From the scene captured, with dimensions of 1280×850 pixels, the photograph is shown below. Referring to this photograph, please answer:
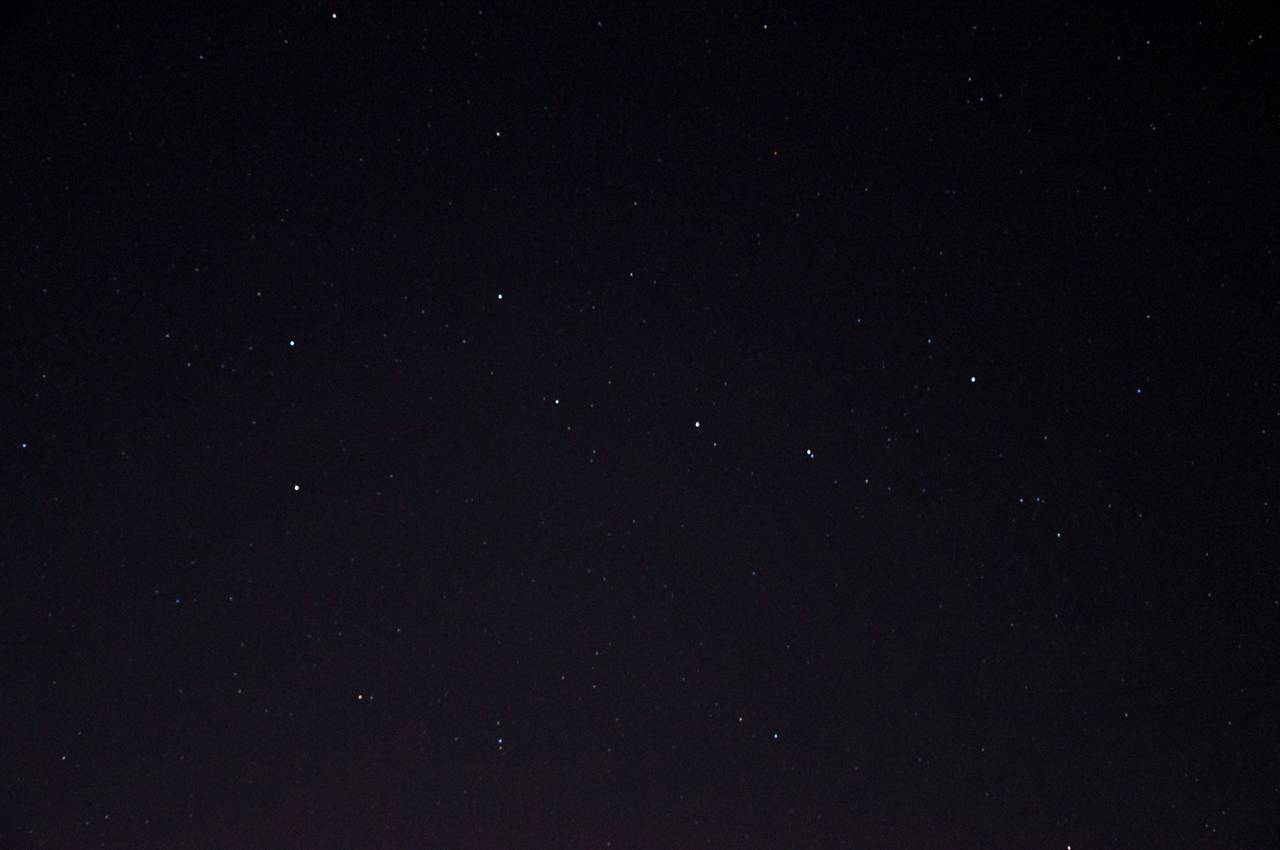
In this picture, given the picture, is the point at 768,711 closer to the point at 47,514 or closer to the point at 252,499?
the point at 252,499

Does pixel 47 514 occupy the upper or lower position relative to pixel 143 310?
lower

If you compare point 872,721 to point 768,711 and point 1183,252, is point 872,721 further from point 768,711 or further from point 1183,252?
point 1183,252

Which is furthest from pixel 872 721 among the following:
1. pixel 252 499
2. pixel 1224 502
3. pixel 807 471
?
pixel 252 499

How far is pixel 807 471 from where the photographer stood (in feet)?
2.93

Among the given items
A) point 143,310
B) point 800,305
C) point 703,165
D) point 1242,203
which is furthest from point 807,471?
point 143,310

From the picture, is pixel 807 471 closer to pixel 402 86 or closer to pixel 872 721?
pixel 872 721

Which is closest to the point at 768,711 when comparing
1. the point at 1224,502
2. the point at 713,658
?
the point at 713,658

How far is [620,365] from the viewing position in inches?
35.0

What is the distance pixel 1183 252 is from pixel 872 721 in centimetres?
54

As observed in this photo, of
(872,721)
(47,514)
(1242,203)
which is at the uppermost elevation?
(1242,203)

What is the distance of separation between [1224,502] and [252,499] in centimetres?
95

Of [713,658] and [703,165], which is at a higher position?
[703,165]

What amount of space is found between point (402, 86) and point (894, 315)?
20.2 inches

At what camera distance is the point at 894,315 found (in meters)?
0.88
